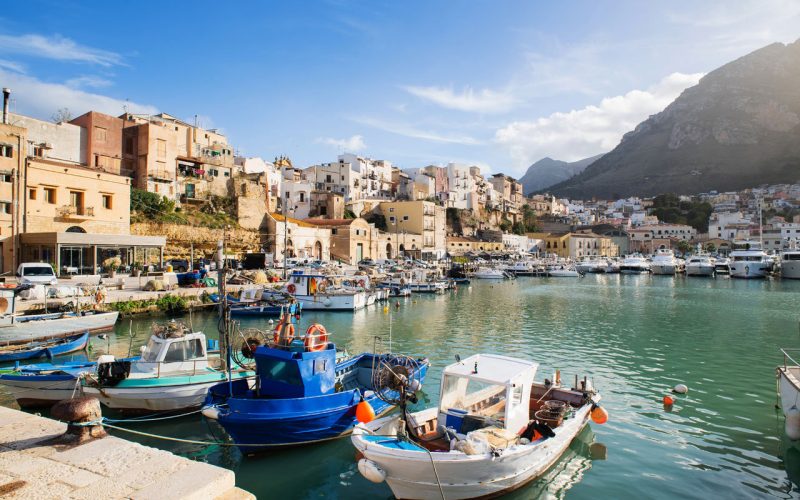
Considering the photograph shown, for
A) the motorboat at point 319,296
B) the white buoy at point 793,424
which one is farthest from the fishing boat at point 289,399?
the motorboat at point 319,296

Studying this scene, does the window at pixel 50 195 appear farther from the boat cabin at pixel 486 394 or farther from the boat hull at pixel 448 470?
the boat cabin at pixel 486 394

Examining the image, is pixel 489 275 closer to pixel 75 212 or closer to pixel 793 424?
pixel 75 212

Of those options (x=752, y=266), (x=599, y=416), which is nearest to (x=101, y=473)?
(x=599, y=416)

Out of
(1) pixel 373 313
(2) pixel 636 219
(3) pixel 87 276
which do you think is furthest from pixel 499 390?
(2) pixel 636 219

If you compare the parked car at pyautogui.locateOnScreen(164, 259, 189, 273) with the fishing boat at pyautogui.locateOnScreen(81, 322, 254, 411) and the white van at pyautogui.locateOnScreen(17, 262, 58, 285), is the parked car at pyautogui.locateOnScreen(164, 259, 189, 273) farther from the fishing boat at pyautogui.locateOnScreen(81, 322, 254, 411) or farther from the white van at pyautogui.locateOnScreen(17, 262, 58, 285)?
the fishing boat at pyautogui.locateOnScreen(81, 322, 254, 411)

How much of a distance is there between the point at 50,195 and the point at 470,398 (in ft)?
114

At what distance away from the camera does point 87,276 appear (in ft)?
97.7

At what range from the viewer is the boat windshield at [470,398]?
29.1 ft

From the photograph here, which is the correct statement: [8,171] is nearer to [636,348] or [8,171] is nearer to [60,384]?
[60,384]

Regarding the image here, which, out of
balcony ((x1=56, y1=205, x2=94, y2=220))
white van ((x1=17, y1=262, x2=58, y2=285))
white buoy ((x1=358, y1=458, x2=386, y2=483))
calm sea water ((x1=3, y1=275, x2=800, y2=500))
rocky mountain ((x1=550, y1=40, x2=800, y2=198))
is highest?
rocky mountain ((x1=550, y1=40, x2=800, y2=198))

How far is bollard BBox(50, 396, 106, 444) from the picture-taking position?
5.75 metres

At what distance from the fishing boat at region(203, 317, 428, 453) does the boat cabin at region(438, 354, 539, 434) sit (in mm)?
1189

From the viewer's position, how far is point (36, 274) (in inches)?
1013

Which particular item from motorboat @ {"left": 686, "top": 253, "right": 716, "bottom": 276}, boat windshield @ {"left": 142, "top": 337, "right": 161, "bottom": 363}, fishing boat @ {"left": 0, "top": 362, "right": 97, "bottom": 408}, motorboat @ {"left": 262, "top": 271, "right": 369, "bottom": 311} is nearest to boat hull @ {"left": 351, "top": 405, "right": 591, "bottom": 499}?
boat windshield @ {"left": 142, "top": 337, "right": 161, "bottom": 363}
